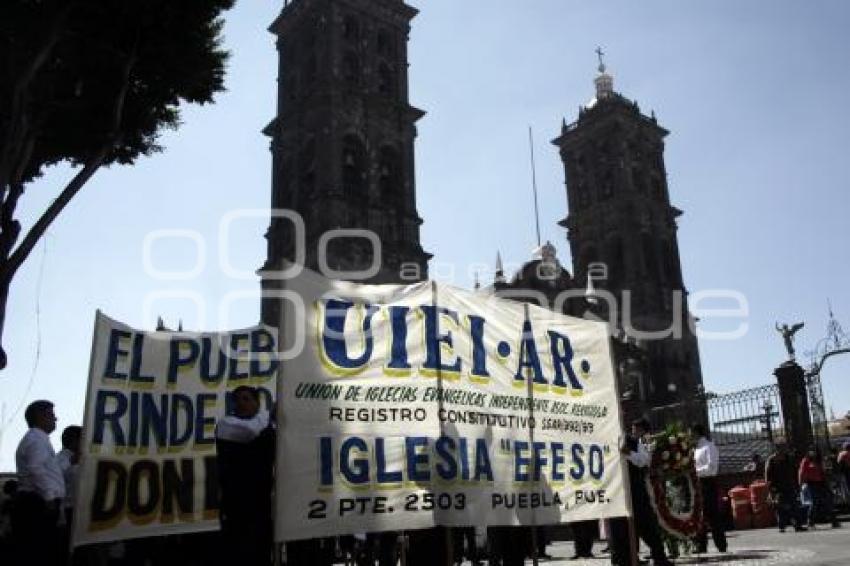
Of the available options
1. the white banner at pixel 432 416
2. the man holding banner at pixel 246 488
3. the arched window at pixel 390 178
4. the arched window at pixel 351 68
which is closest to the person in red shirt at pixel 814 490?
the white banner at pixel 432 416

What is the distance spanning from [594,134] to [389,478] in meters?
43.9

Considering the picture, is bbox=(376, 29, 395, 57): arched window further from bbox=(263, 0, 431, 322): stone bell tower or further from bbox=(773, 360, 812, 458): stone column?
bbox=(773, 360, 812, 458): stone column

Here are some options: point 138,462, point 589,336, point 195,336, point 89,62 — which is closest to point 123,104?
point 89,62

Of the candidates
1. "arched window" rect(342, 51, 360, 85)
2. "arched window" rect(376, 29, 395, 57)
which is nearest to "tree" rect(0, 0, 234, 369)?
"arched window" rect(342, 51, 360, 85)

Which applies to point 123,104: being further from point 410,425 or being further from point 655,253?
point 655,253

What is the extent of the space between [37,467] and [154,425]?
5.22 ft

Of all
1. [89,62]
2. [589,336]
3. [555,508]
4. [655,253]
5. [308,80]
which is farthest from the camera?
[655,253]

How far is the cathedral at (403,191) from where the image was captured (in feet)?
102

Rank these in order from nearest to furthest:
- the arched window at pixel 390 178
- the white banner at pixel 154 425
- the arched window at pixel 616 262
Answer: the white banner at pixel 154 425 → the arched window at pixel 390 178 → the arched window at pixel 616 262

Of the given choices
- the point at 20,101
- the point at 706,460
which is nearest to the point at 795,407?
the point at 706,460

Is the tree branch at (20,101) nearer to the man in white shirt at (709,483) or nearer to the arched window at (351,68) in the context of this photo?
the man in white shirt at (709,483)

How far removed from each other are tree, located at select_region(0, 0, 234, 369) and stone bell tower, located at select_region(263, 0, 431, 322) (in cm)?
1740

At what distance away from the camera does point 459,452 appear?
588cm

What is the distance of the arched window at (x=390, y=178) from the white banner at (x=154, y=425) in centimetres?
2377
